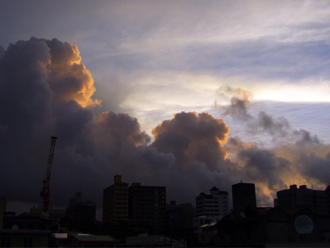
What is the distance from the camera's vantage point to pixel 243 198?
95312 mm

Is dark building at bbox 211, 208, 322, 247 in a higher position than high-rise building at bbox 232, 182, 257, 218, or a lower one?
lower

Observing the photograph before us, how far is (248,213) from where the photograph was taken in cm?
9219

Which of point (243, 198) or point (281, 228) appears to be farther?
point (243, 198)

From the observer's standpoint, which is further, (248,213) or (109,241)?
(248,213)

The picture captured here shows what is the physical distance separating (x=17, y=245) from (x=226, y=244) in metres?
61.2

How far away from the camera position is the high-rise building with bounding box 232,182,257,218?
94.4 m

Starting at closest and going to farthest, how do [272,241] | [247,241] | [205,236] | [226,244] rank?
[272,241] → [247,241] → [226,244] → [205,236]

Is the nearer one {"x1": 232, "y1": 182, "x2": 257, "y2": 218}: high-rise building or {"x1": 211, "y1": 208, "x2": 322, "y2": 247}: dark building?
{"x1": 211, "y1": 208, "x2": 322, "y2": 247}: dark building

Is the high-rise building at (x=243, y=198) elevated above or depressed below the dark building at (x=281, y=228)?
above

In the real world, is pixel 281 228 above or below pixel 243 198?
below

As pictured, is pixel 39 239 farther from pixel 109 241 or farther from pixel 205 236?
pixel 205 236

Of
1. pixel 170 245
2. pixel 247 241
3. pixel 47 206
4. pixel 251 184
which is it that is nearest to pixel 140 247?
pixel 170 245

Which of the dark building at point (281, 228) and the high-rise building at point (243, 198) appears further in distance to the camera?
the high-rise building at point (243, 198)

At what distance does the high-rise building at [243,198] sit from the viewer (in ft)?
310
